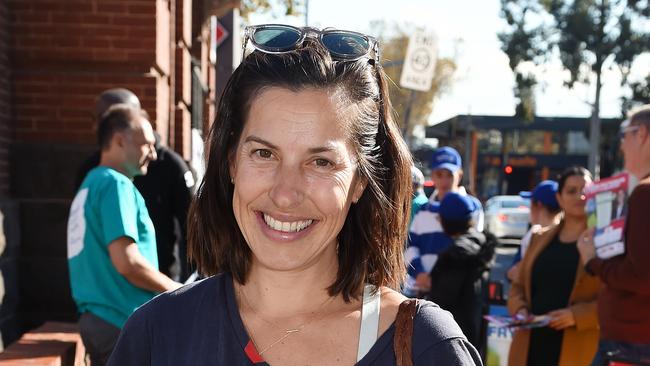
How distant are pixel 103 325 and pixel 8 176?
2.11 m

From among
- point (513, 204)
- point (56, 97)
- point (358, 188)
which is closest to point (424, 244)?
point (56, 97)

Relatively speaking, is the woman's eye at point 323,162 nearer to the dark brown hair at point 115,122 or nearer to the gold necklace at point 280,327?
the gold necklace at point 280,327

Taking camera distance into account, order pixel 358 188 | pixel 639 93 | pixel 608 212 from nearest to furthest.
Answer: pixel 358 188 → pixel 608 212 → pixel 639 93

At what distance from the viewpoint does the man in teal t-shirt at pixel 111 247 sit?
12.4ft

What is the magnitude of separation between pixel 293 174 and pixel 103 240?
2.25 m

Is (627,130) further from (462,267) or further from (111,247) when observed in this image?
(111,247)

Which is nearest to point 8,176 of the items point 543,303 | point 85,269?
point 85,269

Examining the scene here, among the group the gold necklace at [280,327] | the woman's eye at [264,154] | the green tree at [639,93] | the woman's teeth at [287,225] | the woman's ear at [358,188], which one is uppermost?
the woman's eye at [264,154]

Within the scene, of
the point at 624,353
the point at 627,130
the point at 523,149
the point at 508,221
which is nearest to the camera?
the point at 624,353

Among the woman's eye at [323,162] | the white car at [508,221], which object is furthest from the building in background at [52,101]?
the white car at [508,221]

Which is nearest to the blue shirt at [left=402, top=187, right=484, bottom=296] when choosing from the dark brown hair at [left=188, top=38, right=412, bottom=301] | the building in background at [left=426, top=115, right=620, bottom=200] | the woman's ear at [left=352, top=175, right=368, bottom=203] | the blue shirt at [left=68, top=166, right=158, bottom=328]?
the blue shirt at [left=68, top=166, right=158, bottom=328]

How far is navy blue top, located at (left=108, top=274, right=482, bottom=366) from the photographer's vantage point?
5.87ft

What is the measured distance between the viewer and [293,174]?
1.88 m

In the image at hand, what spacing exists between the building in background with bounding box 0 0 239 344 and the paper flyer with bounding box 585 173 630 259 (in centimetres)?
312
